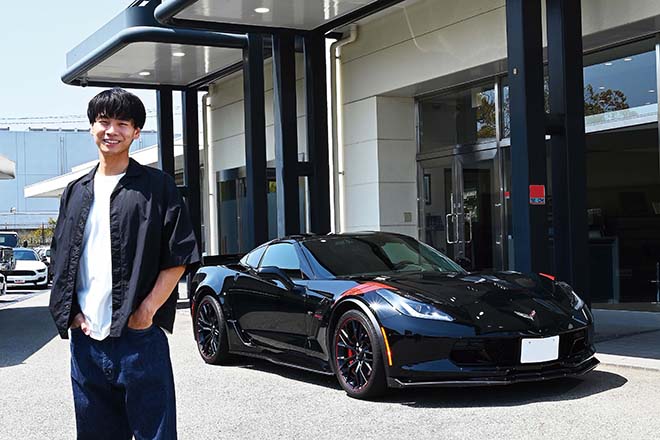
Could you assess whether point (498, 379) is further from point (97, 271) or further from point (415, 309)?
point (97, 271)

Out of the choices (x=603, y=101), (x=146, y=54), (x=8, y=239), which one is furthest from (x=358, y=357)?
(x=8, y=239)

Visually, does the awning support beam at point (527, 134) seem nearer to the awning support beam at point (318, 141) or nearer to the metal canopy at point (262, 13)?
the metal canopy at point (262, 13)

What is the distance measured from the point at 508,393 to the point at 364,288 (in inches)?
52.7

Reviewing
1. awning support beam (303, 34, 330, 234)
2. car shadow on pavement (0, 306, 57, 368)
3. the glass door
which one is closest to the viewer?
car shadow on pavement (0, 306, 57, 368)

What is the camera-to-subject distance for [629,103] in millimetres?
11516

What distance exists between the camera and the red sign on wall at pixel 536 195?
9.46m

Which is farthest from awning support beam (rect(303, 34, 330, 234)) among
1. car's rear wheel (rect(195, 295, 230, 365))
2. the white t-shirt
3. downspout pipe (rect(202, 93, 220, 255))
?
the white t-shirt

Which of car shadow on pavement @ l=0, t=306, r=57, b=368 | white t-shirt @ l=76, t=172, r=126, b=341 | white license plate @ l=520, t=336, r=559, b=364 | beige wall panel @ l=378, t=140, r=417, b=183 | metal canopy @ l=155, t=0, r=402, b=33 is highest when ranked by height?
metal canopy @ l=155, t=0, r=402, b=33

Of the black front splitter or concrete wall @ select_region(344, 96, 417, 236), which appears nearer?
the black front splitter

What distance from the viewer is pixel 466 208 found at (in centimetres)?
1435

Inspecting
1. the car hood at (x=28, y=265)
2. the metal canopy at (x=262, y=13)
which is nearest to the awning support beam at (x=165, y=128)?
the metal canopy at (x=262, y=13)

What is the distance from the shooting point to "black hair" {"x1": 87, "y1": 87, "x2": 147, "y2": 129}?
11.0 feet

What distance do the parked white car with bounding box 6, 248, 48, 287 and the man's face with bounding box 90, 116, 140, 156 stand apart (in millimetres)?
25674

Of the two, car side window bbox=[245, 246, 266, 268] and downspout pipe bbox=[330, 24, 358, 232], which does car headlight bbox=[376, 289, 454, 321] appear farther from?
downspout pipe bbox=[330, 24, 358, 232]
